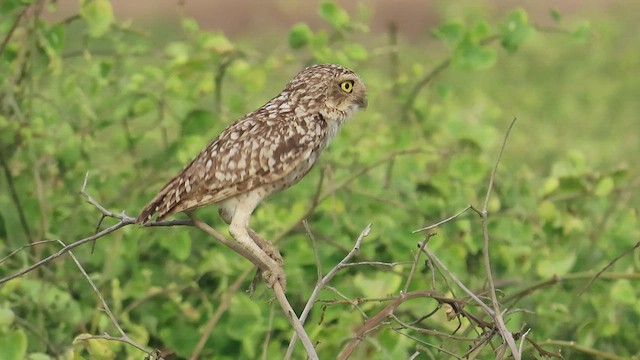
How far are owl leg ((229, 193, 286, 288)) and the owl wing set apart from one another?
30 mm

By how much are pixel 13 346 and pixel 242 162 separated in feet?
2.32

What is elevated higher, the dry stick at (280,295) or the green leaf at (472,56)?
the dry stick at (280,295)

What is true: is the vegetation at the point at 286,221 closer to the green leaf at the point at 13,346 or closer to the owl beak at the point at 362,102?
the green leaf at the point at 13,346

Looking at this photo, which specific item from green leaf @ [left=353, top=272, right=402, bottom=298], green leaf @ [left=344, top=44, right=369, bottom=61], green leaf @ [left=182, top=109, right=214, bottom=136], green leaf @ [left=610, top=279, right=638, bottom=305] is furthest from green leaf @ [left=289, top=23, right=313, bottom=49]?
green leaf @ [left=610, top=279, right=638, bottom=305]

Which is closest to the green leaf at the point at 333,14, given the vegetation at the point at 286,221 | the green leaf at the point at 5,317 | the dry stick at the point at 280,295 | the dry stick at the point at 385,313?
the vegetation at the point at 286,221

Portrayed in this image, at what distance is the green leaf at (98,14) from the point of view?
416 cm

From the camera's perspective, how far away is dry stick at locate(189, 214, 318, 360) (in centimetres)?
246

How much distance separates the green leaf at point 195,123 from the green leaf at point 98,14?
44 centimetres

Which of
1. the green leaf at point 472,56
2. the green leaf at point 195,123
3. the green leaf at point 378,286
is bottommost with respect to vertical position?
the green leaf at point 378,286

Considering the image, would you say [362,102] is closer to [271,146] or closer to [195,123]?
[271,146]

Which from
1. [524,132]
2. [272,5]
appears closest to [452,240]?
[524,132]

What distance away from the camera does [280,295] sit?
102 inches

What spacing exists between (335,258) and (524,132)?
5.10m

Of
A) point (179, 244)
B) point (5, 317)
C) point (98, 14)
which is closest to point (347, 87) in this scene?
point (5, 317)
